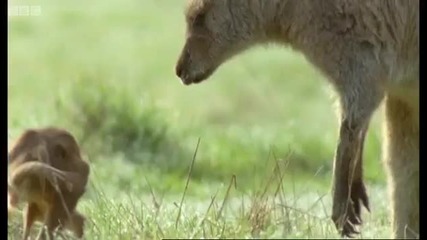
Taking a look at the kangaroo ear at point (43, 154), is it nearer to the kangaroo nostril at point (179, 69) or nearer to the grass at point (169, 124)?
the grass at point (169, 124)

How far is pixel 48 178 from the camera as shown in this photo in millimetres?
8461

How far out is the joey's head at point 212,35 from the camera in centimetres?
808

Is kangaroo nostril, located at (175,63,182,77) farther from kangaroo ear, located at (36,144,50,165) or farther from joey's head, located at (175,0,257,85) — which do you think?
kangaroo ear, located at (36,144,50,165)

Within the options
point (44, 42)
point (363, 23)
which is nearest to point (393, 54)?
point (363, 23)

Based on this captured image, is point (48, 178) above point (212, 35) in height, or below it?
below

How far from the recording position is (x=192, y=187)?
1295 centimetres

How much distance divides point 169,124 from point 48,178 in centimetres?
694

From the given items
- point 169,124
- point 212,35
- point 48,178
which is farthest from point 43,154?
point 169,124

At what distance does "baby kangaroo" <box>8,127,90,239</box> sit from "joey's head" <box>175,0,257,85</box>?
2.86 feet

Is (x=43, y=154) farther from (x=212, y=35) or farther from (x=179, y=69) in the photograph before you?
(x=212, y=35)

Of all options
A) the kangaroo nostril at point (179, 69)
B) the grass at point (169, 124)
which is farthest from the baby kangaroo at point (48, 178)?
the kangaroo nostril at point (179, 69)

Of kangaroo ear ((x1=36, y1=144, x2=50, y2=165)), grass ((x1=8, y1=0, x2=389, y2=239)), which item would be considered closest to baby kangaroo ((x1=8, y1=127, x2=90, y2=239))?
kangaroo ear ((x1=36, y1=144, x2=50, y2=165))

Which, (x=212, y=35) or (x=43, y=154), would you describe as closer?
(x=212, y=35)

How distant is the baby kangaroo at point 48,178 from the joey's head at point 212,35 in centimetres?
87
